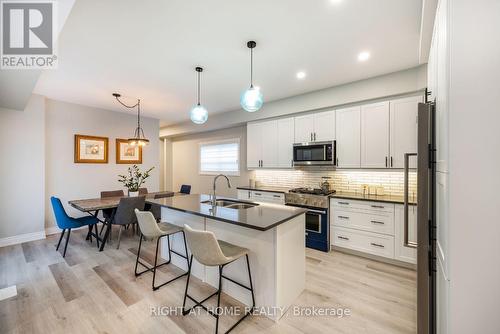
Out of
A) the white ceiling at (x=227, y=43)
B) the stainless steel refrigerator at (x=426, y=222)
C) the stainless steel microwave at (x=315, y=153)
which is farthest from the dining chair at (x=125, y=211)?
the stainless steel refrigerator at (x=426, y=222)

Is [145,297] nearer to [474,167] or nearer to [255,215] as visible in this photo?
[255,215]

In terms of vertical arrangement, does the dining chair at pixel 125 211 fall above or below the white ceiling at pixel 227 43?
below

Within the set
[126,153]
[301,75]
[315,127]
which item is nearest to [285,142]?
[315,127]

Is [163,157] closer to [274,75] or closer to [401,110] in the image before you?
[274,75]

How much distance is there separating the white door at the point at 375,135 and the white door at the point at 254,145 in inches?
83.2

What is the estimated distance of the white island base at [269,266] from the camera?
1.96 m

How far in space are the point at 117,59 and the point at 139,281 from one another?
2829mm

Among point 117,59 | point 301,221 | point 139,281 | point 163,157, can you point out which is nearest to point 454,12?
point 301,221

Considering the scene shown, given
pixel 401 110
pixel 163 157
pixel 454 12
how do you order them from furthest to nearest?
pixel 163 157, pixel 401 110, pixel 454 12

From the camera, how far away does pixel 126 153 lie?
5473 mm

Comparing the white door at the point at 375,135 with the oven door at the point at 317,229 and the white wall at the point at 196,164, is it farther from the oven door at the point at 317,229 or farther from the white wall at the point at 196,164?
the white wall at the point at 196,164

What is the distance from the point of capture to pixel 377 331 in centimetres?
182

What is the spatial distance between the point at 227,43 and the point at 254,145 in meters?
2.68

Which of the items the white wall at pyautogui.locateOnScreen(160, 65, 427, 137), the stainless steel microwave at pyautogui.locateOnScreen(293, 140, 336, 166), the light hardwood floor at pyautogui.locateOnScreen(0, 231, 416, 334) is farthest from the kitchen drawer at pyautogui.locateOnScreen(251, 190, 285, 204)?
the white wall at pyautogui.locateOnScreen(160, 65, 427, 137)
